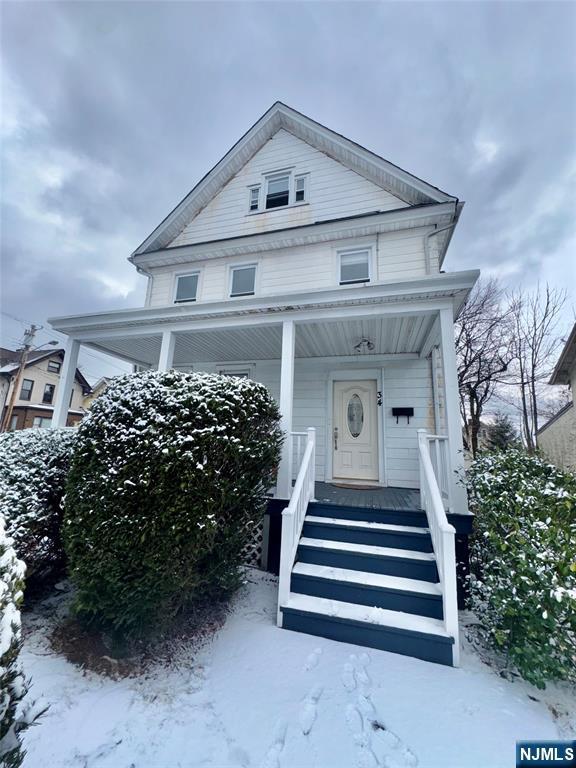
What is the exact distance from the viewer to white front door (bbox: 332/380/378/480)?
646cm

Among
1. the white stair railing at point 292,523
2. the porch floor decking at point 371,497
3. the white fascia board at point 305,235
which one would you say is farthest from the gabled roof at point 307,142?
the white stair railing at point 292,523

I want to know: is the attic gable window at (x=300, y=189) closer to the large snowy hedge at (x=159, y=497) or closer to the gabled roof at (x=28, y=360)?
the large snowy hedge at (x=159, y=497)

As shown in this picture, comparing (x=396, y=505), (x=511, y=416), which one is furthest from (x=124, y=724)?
(x=511, y=416)

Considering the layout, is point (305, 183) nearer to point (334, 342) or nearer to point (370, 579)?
point (334, 342)

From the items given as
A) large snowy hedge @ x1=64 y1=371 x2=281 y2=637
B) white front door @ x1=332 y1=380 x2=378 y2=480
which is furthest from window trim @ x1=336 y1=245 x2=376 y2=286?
large snowy hedge @ x1=64 y1=371 x2=281 y2=637

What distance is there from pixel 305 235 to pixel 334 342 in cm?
284

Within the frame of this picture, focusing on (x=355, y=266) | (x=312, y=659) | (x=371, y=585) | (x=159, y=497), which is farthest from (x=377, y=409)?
(x=159, y=497)

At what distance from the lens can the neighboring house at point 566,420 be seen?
8.25 metres

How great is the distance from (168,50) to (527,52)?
830cm

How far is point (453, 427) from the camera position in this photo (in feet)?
13.4

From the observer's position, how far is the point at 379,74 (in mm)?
8898

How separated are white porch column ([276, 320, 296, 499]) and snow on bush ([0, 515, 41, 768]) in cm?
308

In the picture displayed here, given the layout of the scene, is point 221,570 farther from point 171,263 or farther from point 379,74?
point 379,74

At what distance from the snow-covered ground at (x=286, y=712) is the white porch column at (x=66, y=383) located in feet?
15.5
